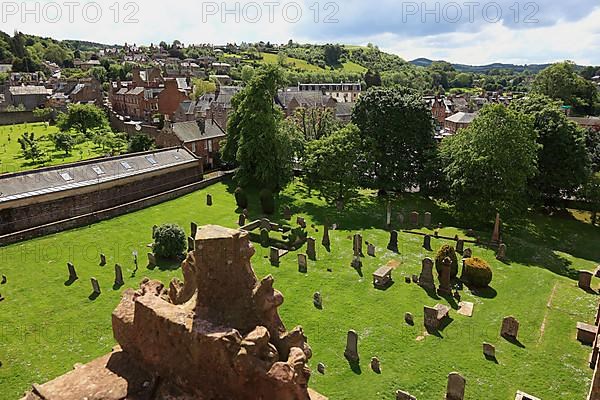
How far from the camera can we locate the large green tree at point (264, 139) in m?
39.4

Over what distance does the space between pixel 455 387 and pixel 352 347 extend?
14.0 ft

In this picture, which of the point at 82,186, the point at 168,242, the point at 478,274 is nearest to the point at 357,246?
the point at 478,274

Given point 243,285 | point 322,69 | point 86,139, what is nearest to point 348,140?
point 243,285

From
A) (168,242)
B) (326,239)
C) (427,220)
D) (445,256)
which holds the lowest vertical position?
(326,239)

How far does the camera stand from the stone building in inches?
1161

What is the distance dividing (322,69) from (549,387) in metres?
174

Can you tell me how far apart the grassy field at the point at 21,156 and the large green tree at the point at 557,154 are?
164 ft

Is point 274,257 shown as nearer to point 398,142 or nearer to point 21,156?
point 398,142

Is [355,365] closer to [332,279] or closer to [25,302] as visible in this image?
[332,279]

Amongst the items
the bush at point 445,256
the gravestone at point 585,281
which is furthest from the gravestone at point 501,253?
the bush at point 445,256

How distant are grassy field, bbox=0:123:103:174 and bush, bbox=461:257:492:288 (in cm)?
4475

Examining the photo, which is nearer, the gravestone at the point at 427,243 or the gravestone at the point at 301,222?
the gravestone at the point at 427,243

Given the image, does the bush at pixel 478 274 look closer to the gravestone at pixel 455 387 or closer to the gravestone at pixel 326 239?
the gravestone at pixel 326 239

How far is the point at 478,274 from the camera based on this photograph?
77.7 feet
